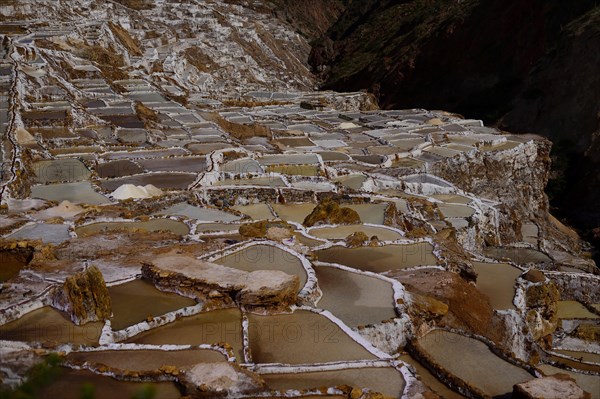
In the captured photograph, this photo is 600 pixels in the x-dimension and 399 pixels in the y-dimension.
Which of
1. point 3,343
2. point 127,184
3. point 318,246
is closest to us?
point 3,343

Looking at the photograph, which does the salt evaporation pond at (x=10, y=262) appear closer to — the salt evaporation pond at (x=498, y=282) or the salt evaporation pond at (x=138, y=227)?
the salt evaporation pond at (x=138, y=227)

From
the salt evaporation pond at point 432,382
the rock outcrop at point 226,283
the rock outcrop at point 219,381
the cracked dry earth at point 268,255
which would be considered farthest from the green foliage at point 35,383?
the salt evaporation pond at point 432,382

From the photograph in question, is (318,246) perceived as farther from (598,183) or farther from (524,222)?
(598,183)

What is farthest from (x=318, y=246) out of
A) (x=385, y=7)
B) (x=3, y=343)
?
(x=385, y=7)

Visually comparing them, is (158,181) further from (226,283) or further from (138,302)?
(226,283)

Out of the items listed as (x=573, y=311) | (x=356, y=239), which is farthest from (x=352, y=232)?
(x=573, y=311)

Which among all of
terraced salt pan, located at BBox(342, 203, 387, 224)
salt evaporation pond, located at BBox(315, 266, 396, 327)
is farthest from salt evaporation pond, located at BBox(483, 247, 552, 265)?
salt evaporation pond, located at BBox(315, 266, 396, 327)
